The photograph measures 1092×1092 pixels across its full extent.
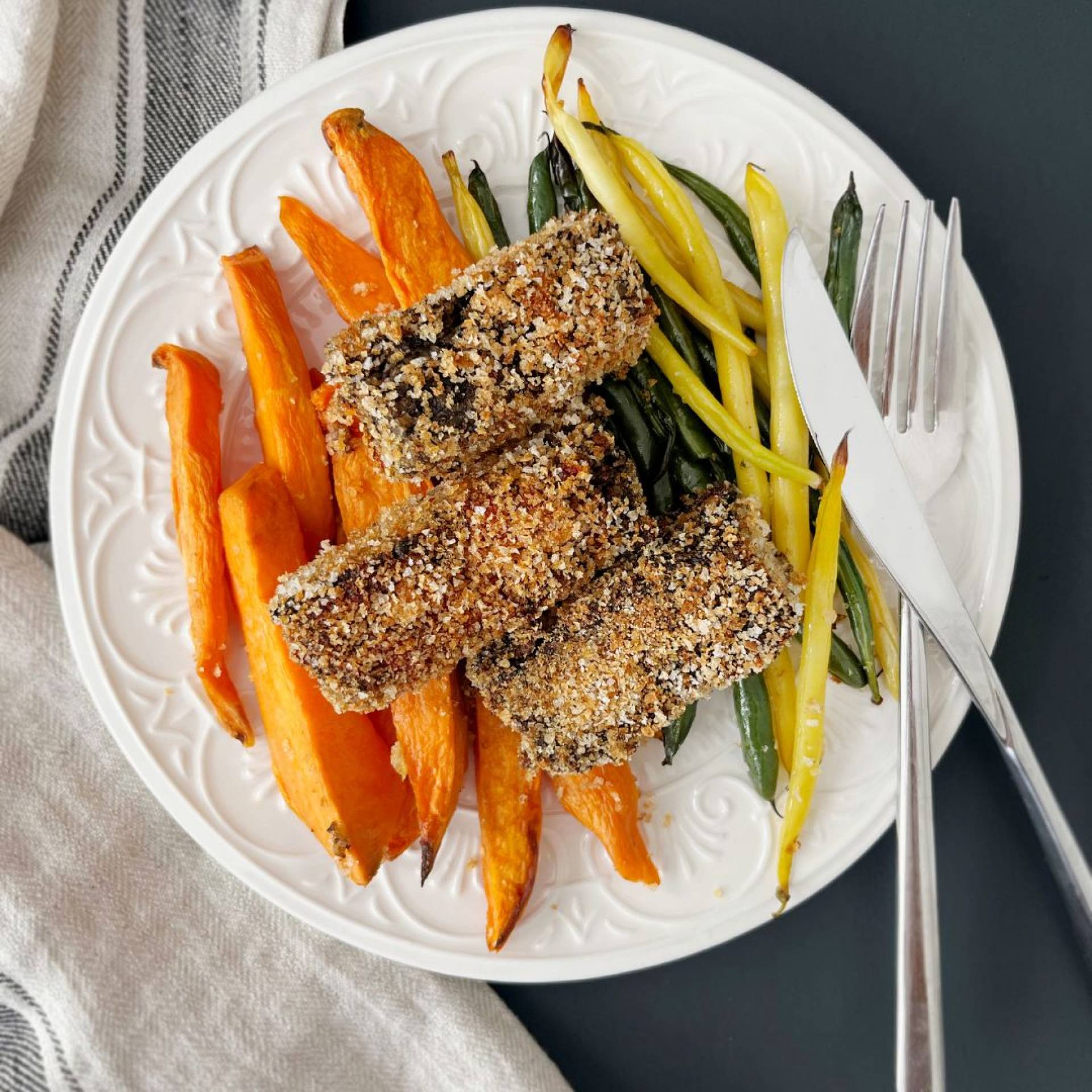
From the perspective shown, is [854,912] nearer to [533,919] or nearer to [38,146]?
[533,919]

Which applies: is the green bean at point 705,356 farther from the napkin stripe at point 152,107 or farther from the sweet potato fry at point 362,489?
the napkin stripe at point 152,107

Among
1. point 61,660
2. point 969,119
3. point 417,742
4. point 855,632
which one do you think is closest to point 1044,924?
point 855,632

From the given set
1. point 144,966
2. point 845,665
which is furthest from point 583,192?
point 144,966

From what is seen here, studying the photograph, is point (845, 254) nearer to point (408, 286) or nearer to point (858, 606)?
point (858, 606)

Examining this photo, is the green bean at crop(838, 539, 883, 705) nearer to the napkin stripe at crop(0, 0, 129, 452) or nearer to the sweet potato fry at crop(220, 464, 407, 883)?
the sweet potato fry at crop(220, 464, 407, 883)

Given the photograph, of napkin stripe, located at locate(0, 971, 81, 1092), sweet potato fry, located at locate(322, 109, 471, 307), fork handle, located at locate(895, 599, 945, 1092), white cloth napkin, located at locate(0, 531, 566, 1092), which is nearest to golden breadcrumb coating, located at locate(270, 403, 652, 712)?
sweet potato fry, located at locate(322, 109, 471, 307)

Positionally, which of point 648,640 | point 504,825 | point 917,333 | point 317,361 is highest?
point 317,361

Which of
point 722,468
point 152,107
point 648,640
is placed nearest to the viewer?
point 648,640
